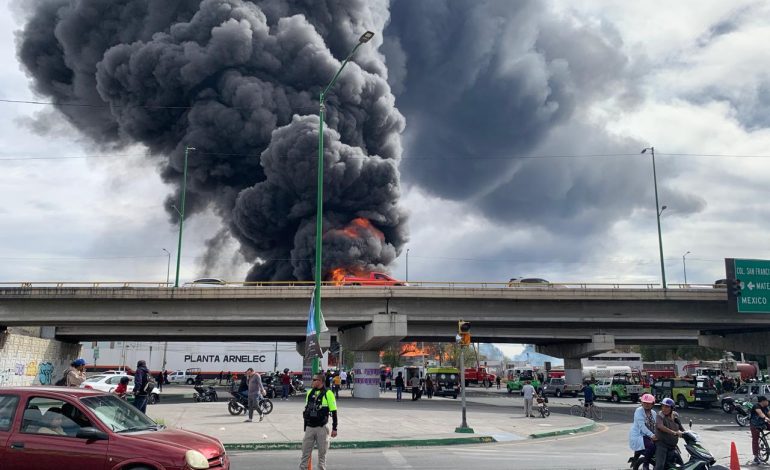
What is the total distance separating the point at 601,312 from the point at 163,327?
95.9 ft

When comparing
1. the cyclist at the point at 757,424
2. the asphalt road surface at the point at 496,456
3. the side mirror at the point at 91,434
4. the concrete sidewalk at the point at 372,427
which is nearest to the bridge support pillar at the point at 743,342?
the concrete sidewalk at the point at 372,427

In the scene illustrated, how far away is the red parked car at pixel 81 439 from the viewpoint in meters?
6.80

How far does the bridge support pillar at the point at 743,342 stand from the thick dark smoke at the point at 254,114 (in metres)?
28.5

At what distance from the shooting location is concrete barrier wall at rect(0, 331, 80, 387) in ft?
118

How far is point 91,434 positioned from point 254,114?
5306 centimetres

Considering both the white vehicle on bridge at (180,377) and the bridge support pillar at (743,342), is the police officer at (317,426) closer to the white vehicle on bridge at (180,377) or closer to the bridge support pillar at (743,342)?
the bridge support pillar at (743,342)

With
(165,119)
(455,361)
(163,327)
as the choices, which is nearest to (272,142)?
(165,119)

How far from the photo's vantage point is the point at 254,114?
57406mm

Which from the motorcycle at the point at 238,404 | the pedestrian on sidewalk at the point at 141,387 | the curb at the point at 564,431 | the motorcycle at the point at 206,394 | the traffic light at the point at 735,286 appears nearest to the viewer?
the pedestrian on sidewalk at the point at 141,387

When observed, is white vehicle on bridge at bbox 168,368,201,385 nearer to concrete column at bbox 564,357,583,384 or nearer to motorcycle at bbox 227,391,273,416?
concrete column at bbox 564,357,583,384

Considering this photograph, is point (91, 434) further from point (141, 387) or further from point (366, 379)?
point (366, 379)

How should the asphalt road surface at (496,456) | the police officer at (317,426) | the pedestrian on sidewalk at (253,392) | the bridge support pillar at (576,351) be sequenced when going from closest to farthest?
the police officer at (317,426)
the asphalt road surface at (496,456)
the pedestrian on sidewalk at (253,392)
the bridge support pillar at (576,351)

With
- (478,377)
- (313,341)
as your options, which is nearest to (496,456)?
(313,341)

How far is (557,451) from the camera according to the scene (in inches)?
556
